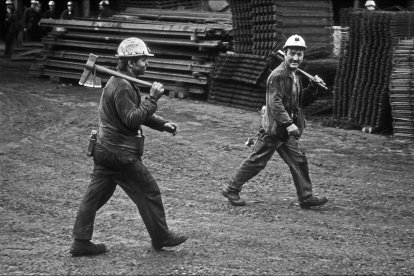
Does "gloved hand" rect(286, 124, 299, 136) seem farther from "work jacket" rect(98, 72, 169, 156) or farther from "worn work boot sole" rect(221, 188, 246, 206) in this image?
"work jacket" rect(98, 72, 169, 156)

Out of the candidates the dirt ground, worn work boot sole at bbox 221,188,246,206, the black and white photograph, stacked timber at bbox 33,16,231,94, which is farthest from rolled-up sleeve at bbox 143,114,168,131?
stacked timber at bbox 33,16,231,94

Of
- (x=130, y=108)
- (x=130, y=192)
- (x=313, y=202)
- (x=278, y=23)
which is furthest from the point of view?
(x=278, y=23)

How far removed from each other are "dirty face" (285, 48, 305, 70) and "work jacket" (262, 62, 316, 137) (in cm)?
7

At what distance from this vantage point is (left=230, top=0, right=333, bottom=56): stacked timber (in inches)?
686

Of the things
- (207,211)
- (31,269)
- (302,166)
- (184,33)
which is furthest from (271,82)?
(184,33)

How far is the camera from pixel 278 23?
17375 mm

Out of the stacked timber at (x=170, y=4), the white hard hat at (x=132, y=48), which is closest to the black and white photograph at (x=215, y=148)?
the white hard hat at (x=132, y=48)

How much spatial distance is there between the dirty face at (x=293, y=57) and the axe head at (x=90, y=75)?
255 cm

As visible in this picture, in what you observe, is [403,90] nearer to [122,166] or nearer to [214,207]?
[214,207]

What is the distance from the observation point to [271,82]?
30.3ft

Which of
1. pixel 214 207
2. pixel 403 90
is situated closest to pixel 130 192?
Result: pixel 214 207

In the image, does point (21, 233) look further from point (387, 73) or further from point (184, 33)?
point (184, 33)

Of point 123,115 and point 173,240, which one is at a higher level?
point 123,115

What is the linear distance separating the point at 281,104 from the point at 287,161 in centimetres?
72
